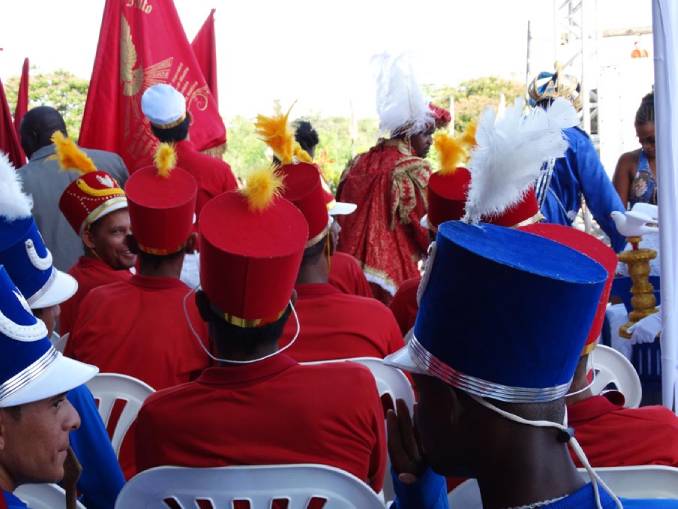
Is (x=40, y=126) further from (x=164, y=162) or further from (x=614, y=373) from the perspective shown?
(x=614, y=373)

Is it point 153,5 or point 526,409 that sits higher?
point 153,5

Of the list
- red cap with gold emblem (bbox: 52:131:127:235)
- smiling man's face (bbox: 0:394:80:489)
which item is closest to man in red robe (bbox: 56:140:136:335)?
red cap with gold emblem (bbox: 52:131:127:235)

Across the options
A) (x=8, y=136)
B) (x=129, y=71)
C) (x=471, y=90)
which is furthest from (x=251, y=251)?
(x=471, y=90)

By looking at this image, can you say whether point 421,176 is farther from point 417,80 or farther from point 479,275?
point 479,275

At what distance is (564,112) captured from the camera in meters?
1.84

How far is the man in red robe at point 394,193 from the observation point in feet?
18.6

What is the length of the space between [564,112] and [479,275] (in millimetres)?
571

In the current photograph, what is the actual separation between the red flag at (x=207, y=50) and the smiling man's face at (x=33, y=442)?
5.45 metres

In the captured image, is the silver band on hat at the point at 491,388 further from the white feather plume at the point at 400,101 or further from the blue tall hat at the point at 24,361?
the white feather plume at the point at 400,101

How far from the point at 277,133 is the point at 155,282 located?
1046 millimetres

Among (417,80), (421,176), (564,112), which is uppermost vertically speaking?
(564,112)

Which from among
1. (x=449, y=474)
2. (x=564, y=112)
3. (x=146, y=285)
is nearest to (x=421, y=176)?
(x=146, y=285)

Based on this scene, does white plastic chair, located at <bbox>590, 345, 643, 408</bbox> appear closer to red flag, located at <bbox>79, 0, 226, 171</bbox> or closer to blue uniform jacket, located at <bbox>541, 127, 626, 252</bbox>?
blue uniform jacket, located at <bbox>541, 127, 626, 252</bbox>

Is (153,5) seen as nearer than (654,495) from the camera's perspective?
No
